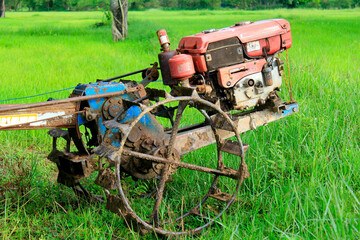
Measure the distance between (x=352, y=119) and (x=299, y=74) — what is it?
1602 mm

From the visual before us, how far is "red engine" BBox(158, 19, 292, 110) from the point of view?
308 centimetres

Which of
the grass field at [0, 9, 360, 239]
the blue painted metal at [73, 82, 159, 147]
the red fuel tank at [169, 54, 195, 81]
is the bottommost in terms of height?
the grass field at [0, 9, 360, 239]

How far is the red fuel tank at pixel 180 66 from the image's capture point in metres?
2.85

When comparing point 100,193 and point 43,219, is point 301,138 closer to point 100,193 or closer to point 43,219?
point 100,193

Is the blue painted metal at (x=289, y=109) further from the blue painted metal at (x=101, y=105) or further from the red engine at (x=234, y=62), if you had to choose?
the blue painted metal at (x=101, y=105)

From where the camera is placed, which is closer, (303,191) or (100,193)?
(303,191)

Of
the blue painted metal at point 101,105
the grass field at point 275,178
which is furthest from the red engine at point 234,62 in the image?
the grass field at point 275,178

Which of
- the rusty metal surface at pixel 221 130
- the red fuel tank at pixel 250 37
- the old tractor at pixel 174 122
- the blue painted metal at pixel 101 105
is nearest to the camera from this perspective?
the old tractor at pixel 174 122

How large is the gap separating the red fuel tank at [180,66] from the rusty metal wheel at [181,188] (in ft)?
0.68

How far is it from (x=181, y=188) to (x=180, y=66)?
1.09 m

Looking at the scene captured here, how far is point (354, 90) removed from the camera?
478cm

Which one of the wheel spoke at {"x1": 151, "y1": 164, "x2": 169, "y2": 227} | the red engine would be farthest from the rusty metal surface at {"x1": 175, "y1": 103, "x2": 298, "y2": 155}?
the wheel spoke at {"x1": 151, "y1": 164, "x2": 169, "y2": 227}

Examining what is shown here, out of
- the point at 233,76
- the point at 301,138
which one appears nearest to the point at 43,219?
the point at 233,76

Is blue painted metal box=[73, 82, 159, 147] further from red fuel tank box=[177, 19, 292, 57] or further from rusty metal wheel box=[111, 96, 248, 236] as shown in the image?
red fuel tank box=[177, 19, 292, 57]
